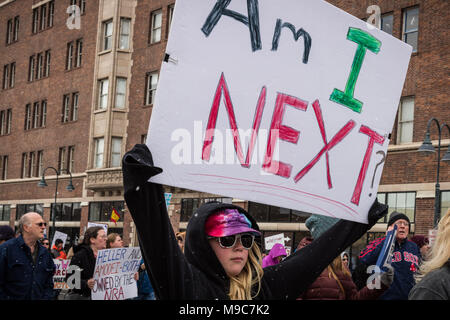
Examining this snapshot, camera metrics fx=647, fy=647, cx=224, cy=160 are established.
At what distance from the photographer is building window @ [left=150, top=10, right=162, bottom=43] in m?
32.2

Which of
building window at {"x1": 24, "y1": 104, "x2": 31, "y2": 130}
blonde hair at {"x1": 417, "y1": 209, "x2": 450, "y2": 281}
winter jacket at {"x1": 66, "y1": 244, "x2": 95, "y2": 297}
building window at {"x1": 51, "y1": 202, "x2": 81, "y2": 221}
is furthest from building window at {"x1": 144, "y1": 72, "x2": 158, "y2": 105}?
blonde hair at {"x1": 417, "y1": 209, "x2": 450, "y2": 281}

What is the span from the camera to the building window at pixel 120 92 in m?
33.8

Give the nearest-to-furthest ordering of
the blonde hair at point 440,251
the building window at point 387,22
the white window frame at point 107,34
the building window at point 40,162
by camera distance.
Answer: the blonde hair at point 440,251, the building window at point 387,22, the white window frame at point 107,34, the building window at point 40,162

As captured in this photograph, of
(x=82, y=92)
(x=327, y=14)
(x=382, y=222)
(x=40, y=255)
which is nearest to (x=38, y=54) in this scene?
(x=82, y=92)

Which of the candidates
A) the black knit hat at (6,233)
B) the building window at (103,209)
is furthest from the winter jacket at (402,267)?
the building window at (103,209)

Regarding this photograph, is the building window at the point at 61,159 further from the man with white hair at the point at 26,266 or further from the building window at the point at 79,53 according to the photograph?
the man with white hair at the point at 26,266

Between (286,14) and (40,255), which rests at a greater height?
(286,14)

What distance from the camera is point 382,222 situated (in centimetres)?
2153

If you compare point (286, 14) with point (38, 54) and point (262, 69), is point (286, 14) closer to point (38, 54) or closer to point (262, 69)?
point (262, 69)

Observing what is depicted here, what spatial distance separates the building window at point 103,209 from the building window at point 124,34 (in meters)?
8.23

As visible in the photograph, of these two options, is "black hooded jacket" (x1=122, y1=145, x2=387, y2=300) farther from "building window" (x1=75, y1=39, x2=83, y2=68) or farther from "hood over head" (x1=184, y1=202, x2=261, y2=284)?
"building window" (x1=75, y1=39, x2=83, y2=68)

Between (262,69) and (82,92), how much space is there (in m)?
34.1

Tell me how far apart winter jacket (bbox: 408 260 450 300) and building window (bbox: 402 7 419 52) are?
2013 centimetres

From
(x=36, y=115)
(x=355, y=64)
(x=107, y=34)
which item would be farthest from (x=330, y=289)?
(x=36, y=115)
